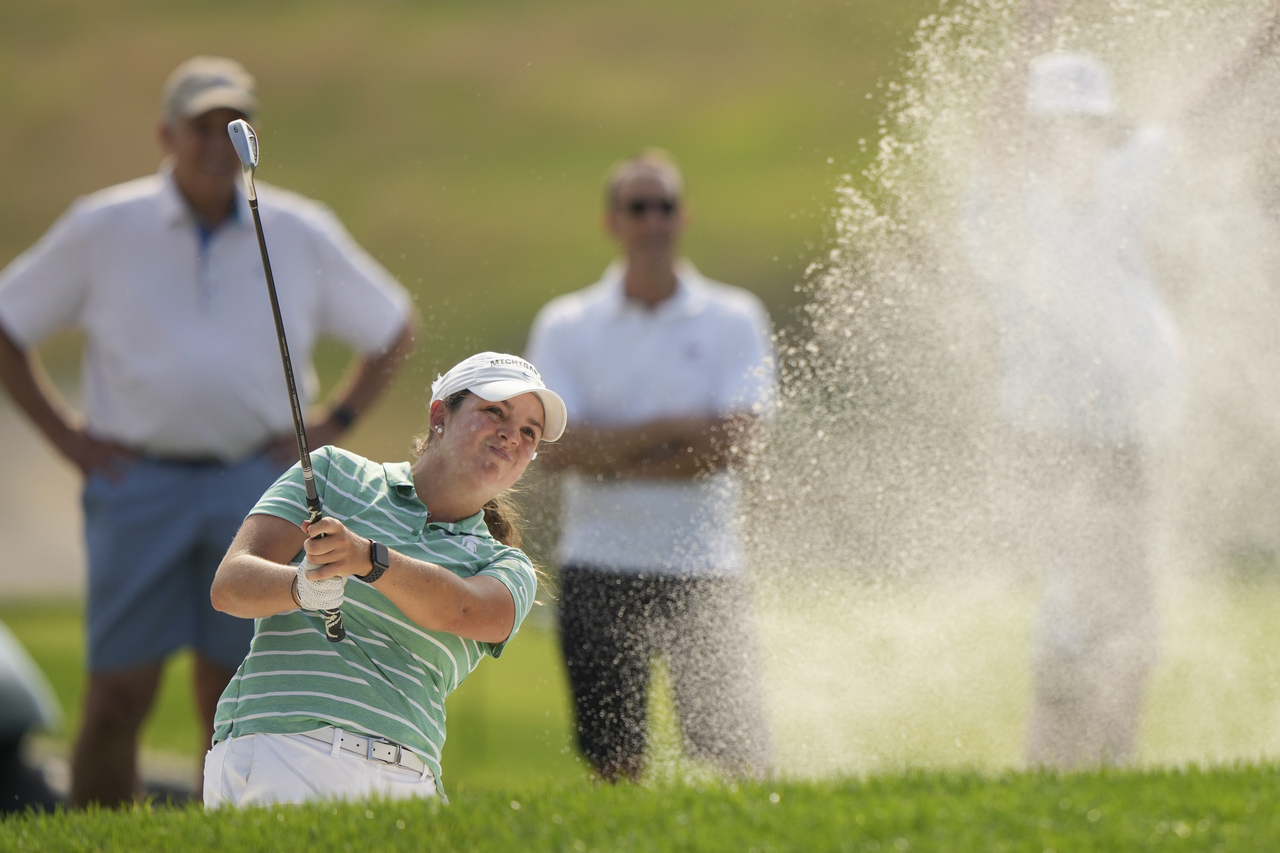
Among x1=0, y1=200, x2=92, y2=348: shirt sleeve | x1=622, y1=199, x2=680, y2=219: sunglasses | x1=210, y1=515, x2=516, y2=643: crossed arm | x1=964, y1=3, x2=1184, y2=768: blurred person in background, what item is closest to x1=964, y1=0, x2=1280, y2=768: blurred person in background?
x1=964, y1=3, x2=1184, y2=768: blurred person in background

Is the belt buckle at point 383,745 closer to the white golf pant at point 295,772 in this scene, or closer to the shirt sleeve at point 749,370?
the white golf pant at point 295,772

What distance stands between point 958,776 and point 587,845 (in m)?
0.90

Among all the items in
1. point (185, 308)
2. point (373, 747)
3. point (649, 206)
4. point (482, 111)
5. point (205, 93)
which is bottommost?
point (373, 747)

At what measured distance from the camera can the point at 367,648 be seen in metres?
3.27

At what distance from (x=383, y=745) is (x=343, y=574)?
513 millimetres

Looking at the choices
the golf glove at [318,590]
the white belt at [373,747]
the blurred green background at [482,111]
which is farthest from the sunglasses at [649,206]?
the blurred green background at [482,111]

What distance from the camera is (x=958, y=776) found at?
3.44 meters

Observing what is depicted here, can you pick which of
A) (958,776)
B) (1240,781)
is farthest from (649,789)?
(1240,781)

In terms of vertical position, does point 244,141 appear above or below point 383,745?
above

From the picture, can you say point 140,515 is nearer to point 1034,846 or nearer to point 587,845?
point 587,845

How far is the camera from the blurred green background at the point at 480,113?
38.3 metres

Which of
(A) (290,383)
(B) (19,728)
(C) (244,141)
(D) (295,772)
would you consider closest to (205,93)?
(C) (244,141)

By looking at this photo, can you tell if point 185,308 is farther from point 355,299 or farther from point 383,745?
point 383,745

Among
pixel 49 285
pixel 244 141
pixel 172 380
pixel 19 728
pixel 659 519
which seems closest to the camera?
pixel 244 141
